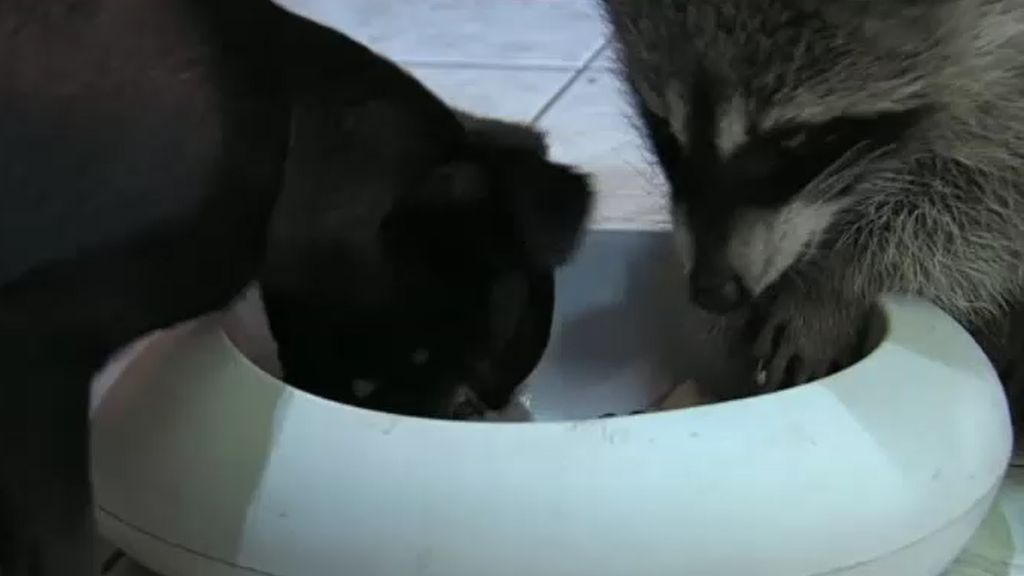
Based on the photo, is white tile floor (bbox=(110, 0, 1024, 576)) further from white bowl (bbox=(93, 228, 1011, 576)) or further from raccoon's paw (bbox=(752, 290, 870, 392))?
white bowl (bbox=(93, 228, 1011, 576))

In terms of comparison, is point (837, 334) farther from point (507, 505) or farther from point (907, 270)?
point (507, 505)

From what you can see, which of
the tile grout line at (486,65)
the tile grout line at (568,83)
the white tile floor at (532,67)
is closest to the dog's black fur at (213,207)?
the white tile floor at (532,67)

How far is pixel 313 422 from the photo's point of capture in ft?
2.95

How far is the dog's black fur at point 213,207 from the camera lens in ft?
2.57

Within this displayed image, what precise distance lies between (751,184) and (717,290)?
71 mm

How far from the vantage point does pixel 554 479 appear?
852 mm

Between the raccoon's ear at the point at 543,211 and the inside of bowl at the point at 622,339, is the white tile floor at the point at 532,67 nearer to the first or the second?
the inside of bowl at the point at 622,339

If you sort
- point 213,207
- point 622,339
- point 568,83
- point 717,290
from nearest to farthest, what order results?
point 213,207
point 717,290
point 622,339
point 568,83

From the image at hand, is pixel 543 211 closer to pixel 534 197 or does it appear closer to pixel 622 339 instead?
pixel 534 197

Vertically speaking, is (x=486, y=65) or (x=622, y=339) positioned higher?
(x=622, y=339)

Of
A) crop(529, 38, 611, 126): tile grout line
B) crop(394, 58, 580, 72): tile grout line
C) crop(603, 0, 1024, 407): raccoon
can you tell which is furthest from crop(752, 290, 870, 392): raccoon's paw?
crop(394, 58, 580, 72): tile grout line

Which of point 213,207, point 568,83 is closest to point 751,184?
point 213,207

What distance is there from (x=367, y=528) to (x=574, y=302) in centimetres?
38

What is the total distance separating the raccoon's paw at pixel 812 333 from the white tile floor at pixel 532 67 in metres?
0.17
